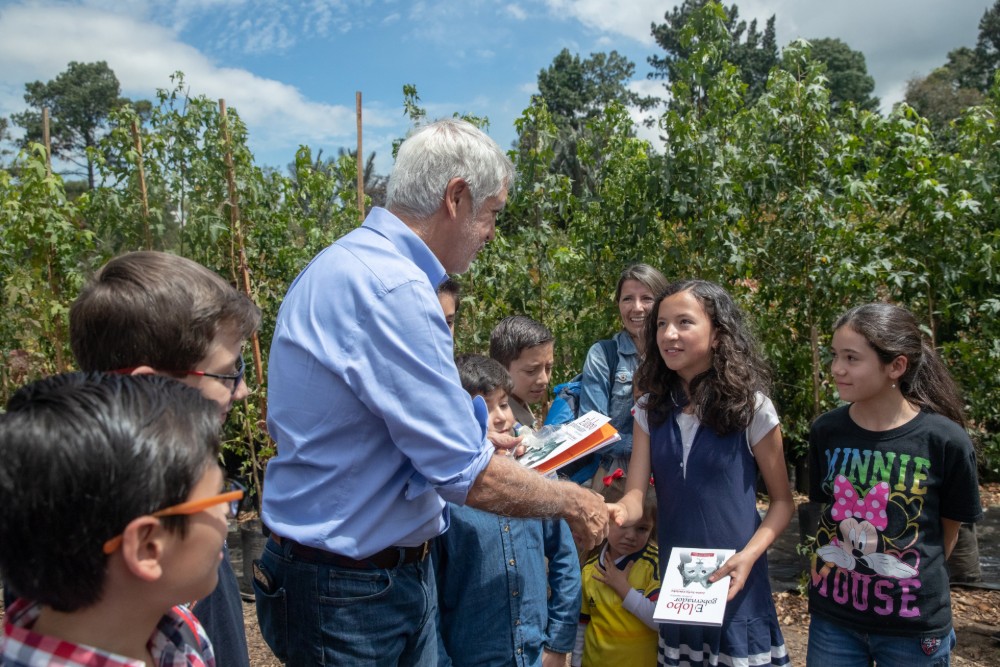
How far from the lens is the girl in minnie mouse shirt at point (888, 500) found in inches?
103

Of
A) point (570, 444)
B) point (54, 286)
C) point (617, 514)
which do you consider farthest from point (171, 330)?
point (54, 286)

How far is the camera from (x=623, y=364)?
4.21 meters

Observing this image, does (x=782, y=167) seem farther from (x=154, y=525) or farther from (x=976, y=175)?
(x=154, y=525)

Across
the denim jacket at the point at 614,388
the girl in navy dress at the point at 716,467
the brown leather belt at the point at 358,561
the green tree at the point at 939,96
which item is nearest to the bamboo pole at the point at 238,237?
the denim jacket at the point at 614,388

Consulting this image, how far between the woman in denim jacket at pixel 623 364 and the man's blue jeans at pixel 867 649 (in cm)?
145

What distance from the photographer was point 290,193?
630 centimetres

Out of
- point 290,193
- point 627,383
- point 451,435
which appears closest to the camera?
point 451,435

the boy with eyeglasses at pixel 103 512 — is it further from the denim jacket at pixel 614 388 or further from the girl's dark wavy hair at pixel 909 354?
the denim jacket at pixel 614 388

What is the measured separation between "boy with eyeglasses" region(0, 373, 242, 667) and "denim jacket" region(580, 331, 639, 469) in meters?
3.07

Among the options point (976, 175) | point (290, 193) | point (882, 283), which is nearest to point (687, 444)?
point (882, 283)

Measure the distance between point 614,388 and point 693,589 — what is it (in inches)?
68.4

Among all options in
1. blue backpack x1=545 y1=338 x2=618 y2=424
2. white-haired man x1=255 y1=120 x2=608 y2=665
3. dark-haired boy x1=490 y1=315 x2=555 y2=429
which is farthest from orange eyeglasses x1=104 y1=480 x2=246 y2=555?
blue backpack x1=545 y1=338 x2=618 y2=424

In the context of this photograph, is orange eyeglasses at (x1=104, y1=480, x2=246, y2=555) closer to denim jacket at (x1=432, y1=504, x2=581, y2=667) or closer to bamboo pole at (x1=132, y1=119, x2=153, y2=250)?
denim jacket at (x1=432, y1=504, x2=581, y2=667)

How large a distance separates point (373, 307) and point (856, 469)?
1.90m
